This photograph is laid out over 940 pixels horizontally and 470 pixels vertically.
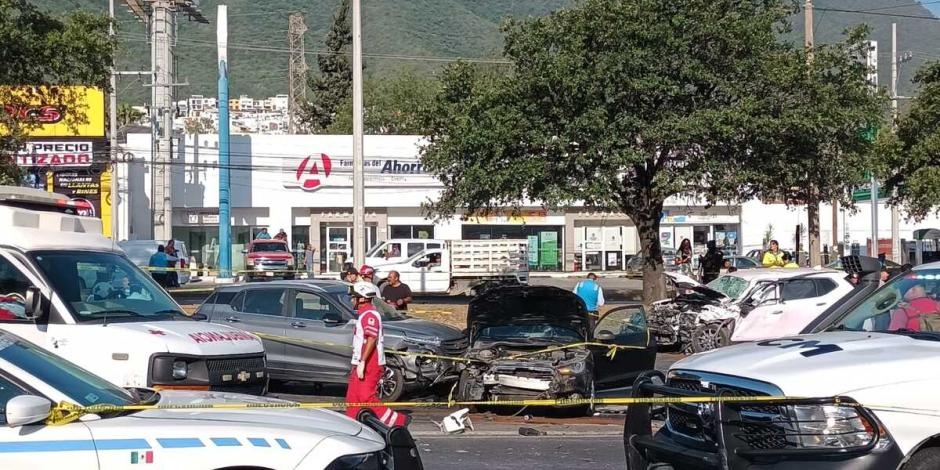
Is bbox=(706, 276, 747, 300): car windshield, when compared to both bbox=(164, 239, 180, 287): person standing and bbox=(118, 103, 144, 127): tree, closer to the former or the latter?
bbox=(164, 239, 180, 287): person standing

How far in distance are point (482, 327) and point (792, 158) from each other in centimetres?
1291

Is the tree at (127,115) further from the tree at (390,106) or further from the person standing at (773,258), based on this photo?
the person standing at (773,258)

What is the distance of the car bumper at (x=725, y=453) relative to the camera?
5.57 m

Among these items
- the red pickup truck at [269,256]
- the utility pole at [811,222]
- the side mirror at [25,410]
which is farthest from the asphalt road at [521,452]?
the red pickup truck at [269,256]

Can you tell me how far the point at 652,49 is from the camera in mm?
24094

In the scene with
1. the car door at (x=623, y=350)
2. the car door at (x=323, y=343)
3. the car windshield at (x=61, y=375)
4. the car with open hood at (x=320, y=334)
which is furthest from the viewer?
the car door at (x=323, y=343)

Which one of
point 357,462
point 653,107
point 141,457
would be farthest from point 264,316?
point 653,107

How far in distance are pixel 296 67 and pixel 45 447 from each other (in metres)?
82.4

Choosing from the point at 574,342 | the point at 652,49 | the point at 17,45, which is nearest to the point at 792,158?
the point at 652,49

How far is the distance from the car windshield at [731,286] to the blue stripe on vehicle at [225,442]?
16.7 meters

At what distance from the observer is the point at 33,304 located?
983 centimetres

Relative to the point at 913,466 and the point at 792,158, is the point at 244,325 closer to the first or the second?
the point at 913,466

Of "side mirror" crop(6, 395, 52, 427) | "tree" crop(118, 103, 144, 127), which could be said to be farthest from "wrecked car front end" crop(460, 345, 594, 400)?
"tree" crop(118, 103, 144, 127)

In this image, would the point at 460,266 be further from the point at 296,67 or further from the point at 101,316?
the point at 296,67
